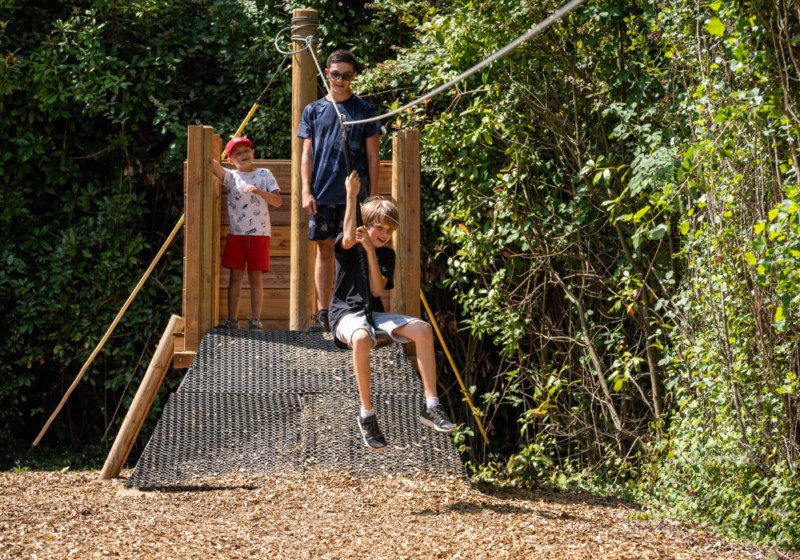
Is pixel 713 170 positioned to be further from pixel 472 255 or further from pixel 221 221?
pixel 221 221

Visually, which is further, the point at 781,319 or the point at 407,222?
the point at 407,222

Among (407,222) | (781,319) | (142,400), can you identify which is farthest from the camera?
(142,400)

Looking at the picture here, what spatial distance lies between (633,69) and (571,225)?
1.10 metres

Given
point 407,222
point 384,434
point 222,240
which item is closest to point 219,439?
point 384,434

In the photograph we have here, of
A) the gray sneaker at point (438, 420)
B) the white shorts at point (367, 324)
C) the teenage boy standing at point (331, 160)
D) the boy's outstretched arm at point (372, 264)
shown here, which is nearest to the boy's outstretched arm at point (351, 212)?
the boy's outstretched arm at point (372, 264)

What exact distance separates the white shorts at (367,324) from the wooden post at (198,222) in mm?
1454

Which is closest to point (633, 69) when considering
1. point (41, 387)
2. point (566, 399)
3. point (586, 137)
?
point (586, 137)

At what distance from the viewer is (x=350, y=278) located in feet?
13.3

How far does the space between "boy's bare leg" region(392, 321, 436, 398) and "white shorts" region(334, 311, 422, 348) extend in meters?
0.03

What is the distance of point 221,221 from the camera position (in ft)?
18.4

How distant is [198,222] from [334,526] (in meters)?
2.26

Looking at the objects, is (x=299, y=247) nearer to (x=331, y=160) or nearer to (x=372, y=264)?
(x=331, y=160)

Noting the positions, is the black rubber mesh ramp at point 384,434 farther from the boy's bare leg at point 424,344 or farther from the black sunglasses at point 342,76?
the black sunglasses at point 342,76

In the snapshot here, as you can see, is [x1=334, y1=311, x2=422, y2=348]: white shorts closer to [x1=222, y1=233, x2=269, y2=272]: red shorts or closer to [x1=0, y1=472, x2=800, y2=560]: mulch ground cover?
[x1=0, y1=472, x2=800, y2=560]: mulch ground cover
